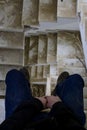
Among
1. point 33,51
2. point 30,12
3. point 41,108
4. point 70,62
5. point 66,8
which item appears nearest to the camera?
point 41,108

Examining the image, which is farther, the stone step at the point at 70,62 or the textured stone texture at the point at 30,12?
the stone step at the point at 70,62

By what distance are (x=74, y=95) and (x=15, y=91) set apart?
33cm

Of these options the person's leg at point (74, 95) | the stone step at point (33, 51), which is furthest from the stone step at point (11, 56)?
the stone step at point (33, 51)

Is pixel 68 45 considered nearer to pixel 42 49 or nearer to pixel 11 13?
pixel 42 49

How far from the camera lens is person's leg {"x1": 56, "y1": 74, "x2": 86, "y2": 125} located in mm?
1505

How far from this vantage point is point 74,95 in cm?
159

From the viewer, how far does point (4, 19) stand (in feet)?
7.76

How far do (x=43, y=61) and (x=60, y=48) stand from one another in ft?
1.65

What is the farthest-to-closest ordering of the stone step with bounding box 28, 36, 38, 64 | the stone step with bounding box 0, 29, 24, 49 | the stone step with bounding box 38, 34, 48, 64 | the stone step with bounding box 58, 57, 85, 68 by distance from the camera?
1. the stone step with bounding box 28, 36, 38, 64
2. the stone step with bounding box 38, 34, 48, 64
3. the stone step with bounding box 58, 57, 85, 68
4. the stone step with bounding box 0, 29, 24, 49

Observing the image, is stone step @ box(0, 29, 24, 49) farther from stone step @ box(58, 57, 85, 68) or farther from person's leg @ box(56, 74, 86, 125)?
person's leg @ box(56, 74, 86, 125)

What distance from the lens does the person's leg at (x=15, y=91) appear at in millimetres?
1605

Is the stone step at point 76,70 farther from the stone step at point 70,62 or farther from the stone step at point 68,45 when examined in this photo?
the stone step at point 68,45

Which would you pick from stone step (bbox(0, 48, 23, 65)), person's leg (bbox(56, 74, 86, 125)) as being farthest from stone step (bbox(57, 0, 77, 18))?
person's leg (bbox(56, 74, 86, 125))

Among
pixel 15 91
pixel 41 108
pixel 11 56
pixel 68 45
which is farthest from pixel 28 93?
pixel 68 45
